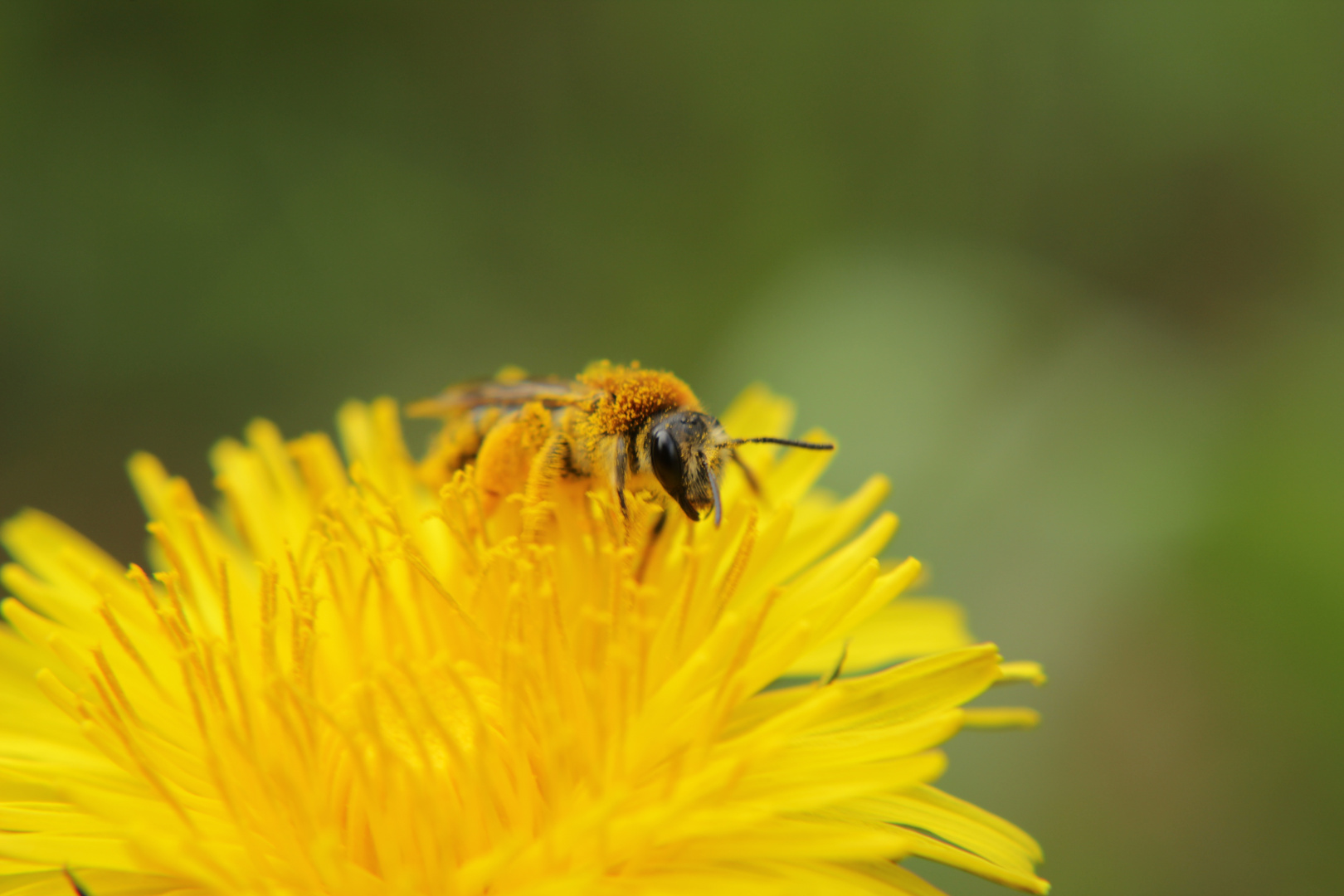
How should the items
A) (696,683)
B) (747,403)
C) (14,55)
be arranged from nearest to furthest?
(696,683) < (747,403) < (14,55)

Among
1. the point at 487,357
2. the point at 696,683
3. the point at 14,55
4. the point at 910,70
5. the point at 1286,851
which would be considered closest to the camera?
the point at 696,683

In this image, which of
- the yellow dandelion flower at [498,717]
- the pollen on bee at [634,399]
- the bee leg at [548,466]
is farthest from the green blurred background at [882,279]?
the bee leg at [548,466]

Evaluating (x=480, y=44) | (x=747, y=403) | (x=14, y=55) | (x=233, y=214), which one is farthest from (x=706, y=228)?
(x=14, y=55)

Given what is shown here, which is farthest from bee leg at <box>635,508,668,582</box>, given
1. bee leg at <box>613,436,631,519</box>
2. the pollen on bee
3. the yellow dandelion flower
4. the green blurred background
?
the green blurred background

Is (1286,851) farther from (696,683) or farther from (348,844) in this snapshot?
(348,844)

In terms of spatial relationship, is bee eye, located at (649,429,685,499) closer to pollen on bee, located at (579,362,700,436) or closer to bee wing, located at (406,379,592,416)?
pollen on bee, located at (579,362,700,436)

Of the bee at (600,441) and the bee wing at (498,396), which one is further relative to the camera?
the bee wing at (498,396)

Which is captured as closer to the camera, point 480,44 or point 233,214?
point 233,214

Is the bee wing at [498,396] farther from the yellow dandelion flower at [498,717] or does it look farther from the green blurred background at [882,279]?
the green blurred background at [882,279]
